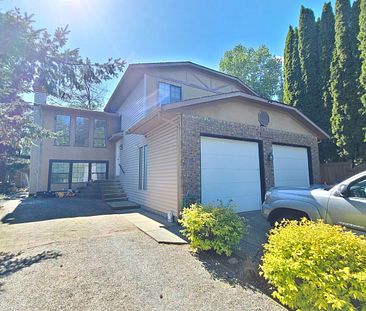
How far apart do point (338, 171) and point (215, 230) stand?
11.1 metres

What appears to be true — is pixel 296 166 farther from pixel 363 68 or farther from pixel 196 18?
pixel 196 18

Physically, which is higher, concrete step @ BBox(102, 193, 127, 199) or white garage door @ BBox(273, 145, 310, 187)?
white garage door @ BBox(273, 145, 310, 187)

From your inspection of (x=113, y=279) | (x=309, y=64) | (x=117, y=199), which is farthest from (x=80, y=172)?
(x=309, y=64)

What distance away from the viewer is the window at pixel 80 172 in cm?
1483

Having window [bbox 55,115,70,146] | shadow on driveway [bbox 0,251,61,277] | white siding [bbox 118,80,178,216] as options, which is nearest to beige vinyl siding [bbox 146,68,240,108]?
white siding [bbox 118,80,178,216]

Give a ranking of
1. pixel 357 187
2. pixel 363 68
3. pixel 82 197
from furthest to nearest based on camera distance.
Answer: pixel 82 197, pixel 363 68, pixel 357 187

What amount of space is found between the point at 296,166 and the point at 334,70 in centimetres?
788

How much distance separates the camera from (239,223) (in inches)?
177

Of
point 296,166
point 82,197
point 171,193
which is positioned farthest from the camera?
point 82,197

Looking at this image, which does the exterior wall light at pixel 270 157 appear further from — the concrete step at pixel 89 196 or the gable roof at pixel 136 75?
the concrete step at pixel 89 196

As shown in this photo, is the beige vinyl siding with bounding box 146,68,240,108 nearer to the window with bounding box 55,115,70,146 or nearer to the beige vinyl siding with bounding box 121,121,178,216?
the beige vinyl siding with bounding box 121,121,178,216

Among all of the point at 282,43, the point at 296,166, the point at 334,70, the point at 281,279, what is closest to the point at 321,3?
the point at 282,43

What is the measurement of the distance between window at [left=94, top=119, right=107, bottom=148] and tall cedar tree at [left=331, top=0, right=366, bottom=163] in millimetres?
14757

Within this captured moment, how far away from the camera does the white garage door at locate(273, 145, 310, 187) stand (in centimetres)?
934
